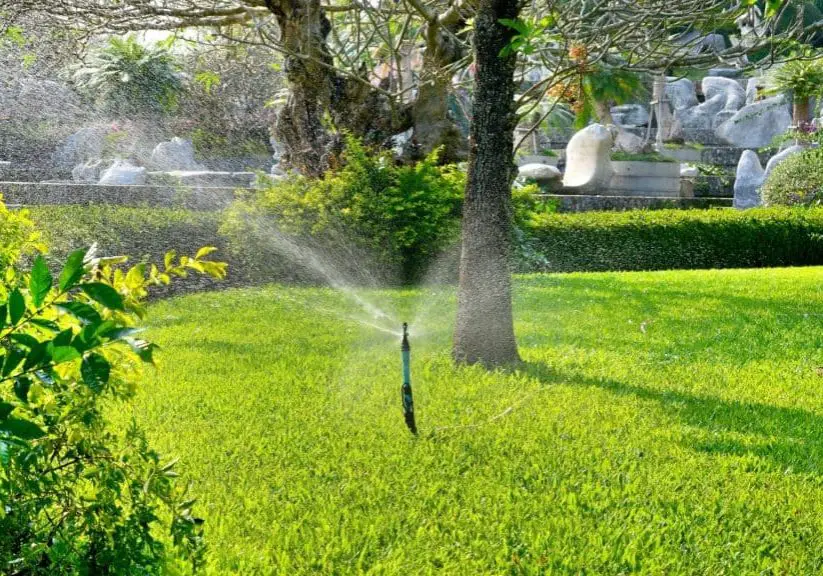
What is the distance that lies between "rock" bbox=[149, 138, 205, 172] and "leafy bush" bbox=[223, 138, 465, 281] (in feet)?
44.5

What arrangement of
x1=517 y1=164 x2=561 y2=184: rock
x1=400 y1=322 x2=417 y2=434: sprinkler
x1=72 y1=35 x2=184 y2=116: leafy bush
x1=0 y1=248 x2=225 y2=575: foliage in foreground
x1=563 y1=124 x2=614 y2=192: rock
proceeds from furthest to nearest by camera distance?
1. x1=72 y1=35 x2=184 y2=116: leafy bush
2. x1=563 y1=124 x2=614 y2=192: rock
3. x1=517 y1=164 x2=561 y2=184: rock
4. x1=400 y1=322 x2=417 y2=434: sprinkler
5. x1=0 y1=248 x2=225 y2=575: foliage in foreground

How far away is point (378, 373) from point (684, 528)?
2256mm

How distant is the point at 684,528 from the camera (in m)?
2.81

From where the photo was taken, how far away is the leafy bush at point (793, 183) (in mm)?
14492

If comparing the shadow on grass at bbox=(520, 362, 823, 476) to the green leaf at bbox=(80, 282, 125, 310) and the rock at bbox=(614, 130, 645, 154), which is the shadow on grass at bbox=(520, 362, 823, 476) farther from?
the rock at bbox=(614, 130, 645, 154)

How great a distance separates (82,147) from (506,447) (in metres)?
22.2

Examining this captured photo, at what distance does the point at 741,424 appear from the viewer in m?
3.90

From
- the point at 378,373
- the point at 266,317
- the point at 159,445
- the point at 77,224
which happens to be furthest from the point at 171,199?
the point at 159,445

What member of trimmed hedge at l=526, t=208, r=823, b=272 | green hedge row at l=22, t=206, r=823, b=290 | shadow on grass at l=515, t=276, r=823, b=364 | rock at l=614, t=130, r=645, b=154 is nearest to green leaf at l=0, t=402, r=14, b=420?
shadow on grass at l=515, t=276, r=823, b=364

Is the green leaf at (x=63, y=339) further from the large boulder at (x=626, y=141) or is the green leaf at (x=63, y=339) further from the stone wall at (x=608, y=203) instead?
the large boulder at (x=626, y=141)

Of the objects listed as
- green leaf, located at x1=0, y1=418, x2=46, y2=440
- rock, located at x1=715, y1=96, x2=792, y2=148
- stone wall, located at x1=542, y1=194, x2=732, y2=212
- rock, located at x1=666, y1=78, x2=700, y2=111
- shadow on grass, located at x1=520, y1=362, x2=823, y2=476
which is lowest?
shadow on grass, located at x1=520, y1=362, x2=823, y2=476

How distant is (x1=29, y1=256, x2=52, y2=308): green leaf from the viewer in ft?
3.93

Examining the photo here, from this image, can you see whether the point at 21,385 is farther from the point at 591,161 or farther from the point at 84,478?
the point at 591,161

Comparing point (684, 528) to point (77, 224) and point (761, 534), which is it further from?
point (77, 224)
